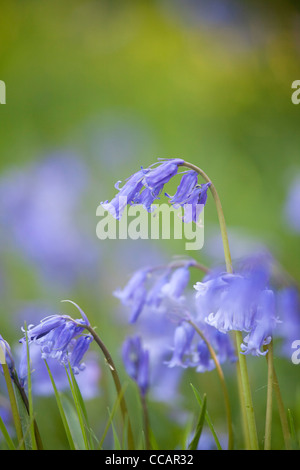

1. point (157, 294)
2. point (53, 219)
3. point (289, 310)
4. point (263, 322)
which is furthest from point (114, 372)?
point (53, 219)

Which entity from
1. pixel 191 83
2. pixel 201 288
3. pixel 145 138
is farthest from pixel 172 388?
pixel 191 83

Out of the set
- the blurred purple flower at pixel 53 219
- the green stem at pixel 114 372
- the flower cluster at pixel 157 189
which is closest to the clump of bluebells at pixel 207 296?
the flower cluster at pixel 157 189

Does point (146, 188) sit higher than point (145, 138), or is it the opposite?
point (145, 138)

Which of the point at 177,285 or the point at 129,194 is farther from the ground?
the point at 129,194

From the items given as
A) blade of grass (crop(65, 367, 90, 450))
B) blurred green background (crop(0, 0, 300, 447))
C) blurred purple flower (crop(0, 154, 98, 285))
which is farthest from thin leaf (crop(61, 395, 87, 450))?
blurred purple flower (crop(0, 154, 98, 285))

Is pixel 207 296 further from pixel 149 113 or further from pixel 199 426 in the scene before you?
pixel 149 113

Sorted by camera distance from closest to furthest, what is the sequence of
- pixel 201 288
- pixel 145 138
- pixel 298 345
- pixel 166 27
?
1. pixel 201 288
2. pixel 298 345
3. pixel 166 27
4. pixel 145 138

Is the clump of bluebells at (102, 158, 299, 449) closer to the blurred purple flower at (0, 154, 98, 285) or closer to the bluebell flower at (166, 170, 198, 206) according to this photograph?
the bluebell flower at (166, 170, 198, 206)
